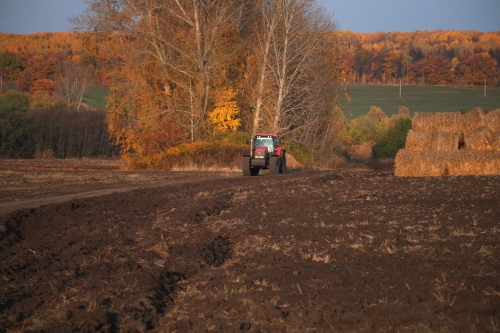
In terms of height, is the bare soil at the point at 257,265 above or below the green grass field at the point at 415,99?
below

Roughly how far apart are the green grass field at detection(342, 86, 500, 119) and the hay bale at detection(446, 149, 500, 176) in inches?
1665

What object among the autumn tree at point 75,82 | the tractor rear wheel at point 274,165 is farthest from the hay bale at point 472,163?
the autumn tree at point 75,82

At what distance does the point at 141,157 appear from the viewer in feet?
116

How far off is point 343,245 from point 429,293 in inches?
116

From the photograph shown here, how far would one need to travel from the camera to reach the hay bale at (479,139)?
2203 cm

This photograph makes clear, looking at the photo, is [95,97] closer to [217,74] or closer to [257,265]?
[217,74]

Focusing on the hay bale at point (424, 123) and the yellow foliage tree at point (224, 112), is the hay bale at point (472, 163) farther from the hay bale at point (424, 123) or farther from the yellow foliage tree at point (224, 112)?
the yellow foliage tree at point (224, 112)

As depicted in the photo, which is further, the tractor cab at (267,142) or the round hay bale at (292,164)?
the round hay bale at (292,164)

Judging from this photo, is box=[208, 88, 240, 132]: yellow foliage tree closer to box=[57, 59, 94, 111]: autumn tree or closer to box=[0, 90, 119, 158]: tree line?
box=[0, 90, 119, 158]: tree line

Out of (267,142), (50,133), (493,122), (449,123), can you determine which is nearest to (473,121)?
(493,122)

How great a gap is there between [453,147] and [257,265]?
1706cm

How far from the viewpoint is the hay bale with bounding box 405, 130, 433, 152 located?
2377cm

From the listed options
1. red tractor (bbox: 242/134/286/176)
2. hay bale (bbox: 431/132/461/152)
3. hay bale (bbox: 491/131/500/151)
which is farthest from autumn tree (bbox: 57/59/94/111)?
hay bale (bbox: 491/131/500/151)

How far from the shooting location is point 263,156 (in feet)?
80.1
